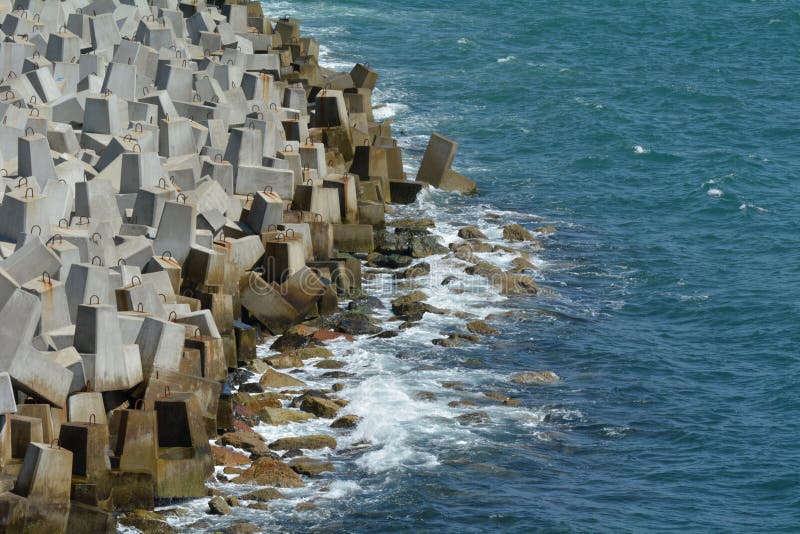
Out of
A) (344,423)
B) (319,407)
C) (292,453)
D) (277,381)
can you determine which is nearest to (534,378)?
(344,423)

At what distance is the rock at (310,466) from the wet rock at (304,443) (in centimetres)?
41

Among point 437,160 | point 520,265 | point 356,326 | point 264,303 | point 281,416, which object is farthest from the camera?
point 437,160

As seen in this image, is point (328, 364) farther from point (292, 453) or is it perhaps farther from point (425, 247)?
point (425, 247)

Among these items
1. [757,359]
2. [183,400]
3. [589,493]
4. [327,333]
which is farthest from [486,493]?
[757,359]

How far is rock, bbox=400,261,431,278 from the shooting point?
1122 inches

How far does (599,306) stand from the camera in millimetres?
27891

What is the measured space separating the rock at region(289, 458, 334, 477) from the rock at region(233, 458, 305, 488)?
175mm

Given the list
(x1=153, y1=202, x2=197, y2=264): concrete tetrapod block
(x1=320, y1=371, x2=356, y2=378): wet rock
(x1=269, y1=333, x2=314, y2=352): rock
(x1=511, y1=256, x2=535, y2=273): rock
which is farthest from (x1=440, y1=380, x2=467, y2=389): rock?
(x1=511, y1=256, x2=535, y2=273): rock

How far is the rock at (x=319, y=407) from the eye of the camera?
Result: 2106 cm

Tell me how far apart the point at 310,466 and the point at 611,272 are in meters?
13.2

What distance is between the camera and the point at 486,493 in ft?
62.3

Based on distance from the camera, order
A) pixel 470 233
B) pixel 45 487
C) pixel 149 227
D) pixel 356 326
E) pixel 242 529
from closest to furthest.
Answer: pixel 45 487, pixel 242 529, pixel 149 227, pixel 356 326, pixel 470 233

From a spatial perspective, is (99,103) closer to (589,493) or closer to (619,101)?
(589,493)

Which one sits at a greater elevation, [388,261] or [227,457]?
[388,261]
